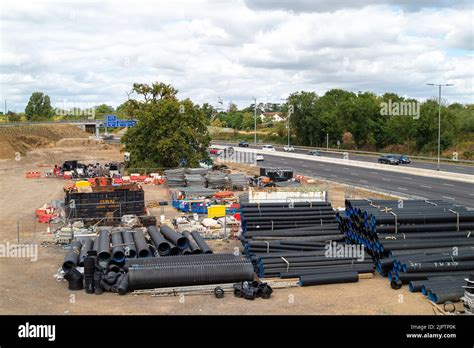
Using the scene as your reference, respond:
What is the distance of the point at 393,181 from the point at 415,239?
95.5 feet

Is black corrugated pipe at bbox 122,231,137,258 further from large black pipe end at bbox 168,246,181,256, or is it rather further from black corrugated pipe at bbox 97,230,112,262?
large black pipe end at bbox 168,246,181,256

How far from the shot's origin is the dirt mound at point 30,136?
95.2 metres

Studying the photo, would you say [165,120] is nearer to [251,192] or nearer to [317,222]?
[251,192]

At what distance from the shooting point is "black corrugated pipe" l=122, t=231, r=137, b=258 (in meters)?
21.6

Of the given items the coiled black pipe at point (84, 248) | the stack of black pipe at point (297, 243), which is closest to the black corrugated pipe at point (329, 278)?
the stack of black pipe at point (297, 243)

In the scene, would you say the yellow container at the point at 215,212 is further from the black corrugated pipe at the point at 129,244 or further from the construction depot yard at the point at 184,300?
the construction depot yard at the point at 184,300

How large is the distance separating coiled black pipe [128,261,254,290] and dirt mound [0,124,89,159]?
7838 cm

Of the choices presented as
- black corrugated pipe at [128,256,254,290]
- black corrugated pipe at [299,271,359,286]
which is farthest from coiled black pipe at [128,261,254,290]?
black corrugated pipe at [299,271,359,286]

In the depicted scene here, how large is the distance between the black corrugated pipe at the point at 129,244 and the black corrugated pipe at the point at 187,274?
3.07 metres

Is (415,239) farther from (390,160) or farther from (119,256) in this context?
(390,160)

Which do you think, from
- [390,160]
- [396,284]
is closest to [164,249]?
[396,284]
